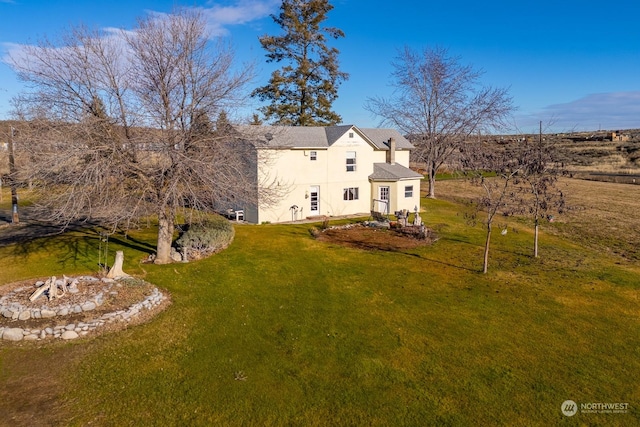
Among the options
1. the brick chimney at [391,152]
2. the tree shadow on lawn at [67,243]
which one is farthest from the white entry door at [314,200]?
the tree shadow on lawn at [67,243]

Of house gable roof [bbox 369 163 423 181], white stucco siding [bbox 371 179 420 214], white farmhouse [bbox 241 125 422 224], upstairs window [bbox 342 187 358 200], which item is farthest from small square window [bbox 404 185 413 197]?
upstairs window [bbox 342 187 358 200]

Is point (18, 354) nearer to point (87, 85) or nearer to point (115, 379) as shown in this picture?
point (115, 379)

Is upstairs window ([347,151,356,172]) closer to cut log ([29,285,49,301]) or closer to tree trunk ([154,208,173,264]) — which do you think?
tree trunk ([154,208,173,264])

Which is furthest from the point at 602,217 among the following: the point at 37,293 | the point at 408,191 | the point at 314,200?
the point at 37,293

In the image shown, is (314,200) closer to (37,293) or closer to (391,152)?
(391,152)

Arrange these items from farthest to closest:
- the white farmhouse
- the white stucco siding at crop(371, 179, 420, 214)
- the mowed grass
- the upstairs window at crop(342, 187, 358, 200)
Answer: the white stucco siding at crop(371, 179, 420, 214), the upstairs window at crop(342, 187, 358, 200), the white farmhouse, the mowed grass

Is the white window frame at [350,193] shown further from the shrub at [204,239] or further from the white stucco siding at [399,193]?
the shrub at [204,239]

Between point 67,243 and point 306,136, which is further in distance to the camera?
point 306,136
